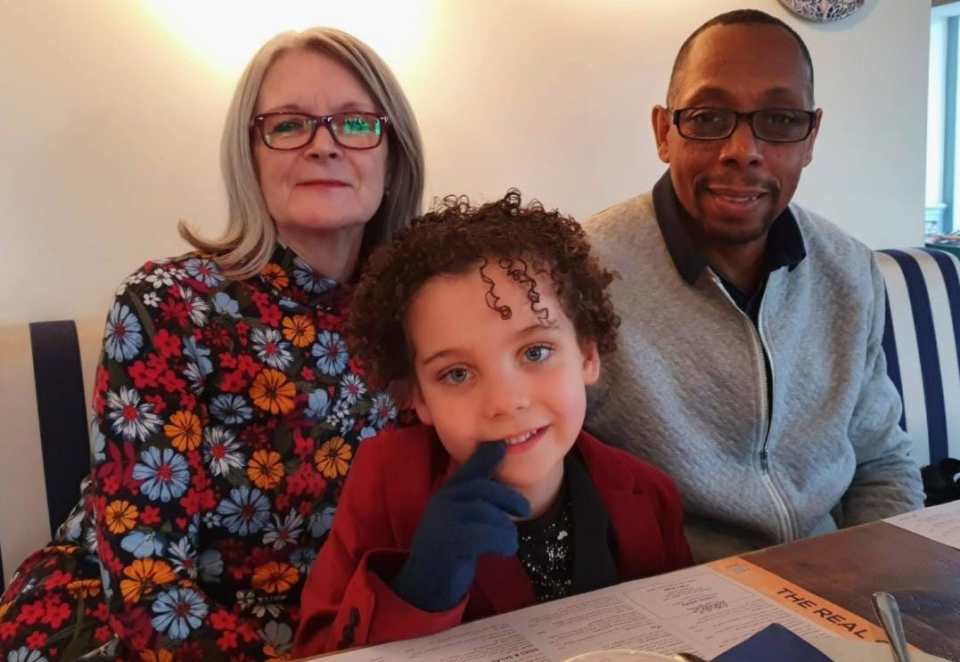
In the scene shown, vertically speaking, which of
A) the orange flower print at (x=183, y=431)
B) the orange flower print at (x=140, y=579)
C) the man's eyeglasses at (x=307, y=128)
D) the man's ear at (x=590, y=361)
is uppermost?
the man's eyeglasses at (x=307, y=128)

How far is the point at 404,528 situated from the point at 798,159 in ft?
3.21

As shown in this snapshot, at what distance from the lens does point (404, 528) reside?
1045mm

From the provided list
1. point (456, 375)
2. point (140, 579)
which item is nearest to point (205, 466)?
point (140, 579)

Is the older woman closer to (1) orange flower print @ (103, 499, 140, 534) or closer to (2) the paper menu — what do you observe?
(1) orange flower print @ (103, 499, 140, 534)

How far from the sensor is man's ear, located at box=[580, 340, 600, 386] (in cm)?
103

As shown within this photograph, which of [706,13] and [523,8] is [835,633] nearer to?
[523,8]

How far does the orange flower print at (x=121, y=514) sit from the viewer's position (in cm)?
123

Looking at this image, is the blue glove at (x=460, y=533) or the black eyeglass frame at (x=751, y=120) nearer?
the blue glove at (x=460, y=533)

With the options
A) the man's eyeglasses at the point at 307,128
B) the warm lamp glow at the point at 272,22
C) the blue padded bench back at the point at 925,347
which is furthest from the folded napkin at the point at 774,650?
the warm lamp glow at the point at 272,22

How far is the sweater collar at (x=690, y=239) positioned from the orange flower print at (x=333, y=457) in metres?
0.69

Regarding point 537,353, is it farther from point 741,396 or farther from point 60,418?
point 60,418

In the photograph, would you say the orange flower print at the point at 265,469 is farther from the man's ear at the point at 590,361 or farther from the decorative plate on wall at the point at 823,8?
the decorative plate on wall at the point at 823,8

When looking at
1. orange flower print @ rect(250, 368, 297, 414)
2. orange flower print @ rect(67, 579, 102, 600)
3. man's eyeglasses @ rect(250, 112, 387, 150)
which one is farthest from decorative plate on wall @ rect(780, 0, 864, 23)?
orange flower print @ rect(67, 579, 102, 600)

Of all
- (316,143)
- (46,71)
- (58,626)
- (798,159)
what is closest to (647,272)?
(798,159)
